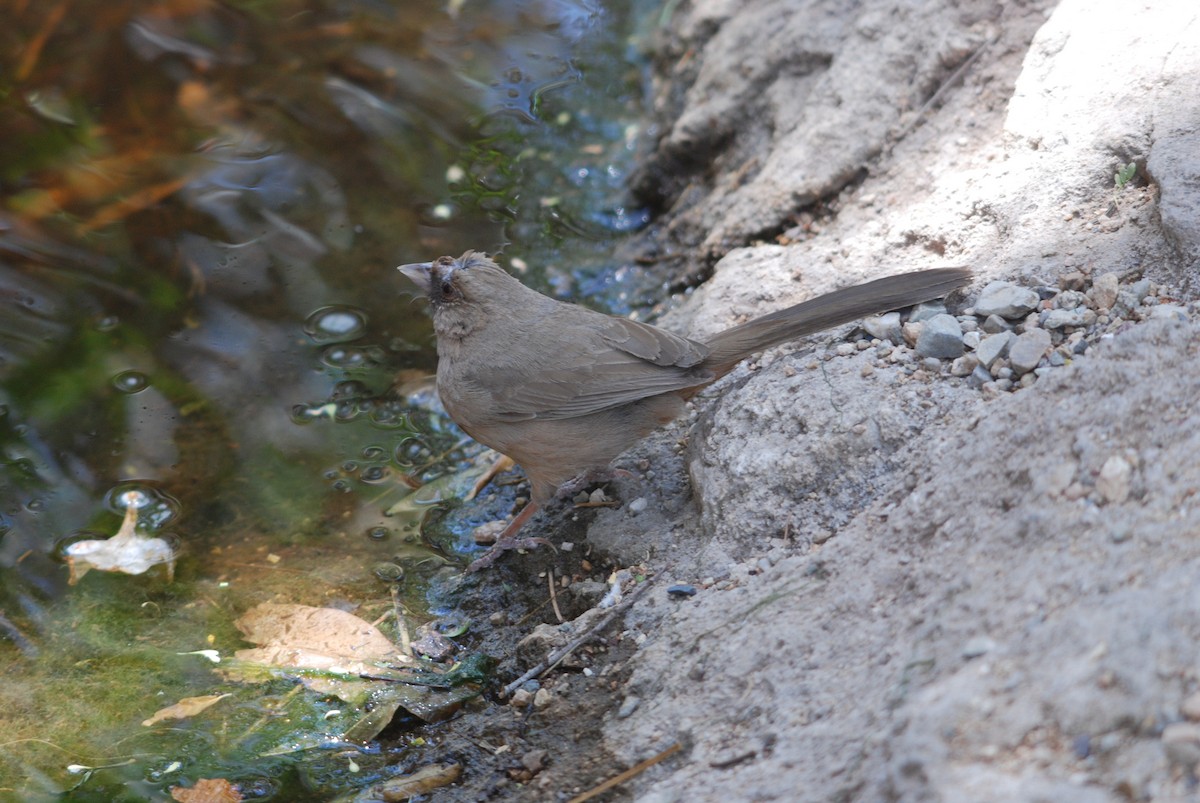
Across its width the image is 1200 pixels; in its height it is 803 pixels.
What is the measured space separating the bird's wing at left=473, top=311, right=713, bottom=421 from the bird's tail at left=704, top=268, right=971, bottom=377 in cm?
13

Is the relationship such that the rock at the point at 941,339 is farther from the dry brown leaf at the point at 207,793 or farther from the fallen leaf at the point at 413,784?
the dry brown leaf at the point at 207,793

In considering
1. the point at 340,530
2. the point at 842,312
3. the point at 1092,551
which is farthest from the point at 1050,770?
the point at 340,530

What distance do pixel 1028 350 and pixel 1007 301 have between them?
1.00 feet

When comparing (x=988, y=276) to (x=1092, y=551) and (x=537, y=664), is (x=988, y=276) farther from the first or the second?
(x=537, y=664)

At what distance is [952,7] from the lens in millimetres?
5324

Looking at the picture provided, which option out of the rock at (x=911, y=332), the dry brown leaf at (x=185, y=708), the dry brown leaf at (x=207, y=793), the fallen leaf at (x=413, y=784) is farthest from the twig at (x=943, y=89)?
the dry brown leaf at (x=207, y=793)

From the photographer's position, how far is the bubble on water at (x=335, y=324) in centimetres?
564

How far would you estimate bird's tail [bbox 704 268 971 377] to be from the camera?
3.91 metres

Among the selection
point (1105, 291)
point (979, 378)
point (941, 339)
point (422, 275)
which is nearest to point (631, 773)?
point (979, 378)

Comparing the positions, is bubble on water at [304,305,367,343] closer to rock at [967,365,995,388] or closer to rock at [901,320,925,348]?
rock at [901,320,925,348]

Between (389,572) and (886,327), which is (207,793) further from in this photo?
(886,327)

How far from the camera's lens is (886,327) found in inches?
155

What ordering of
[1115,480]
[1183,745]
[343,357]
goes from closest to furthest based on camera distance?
[1183,745] < [1115,480] < [343,357]

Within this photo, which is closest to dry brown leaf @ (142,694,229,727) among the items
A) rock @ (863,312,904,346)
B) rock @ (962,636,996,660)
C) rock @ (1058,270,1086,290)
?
rock @ (962,636,996,660)
